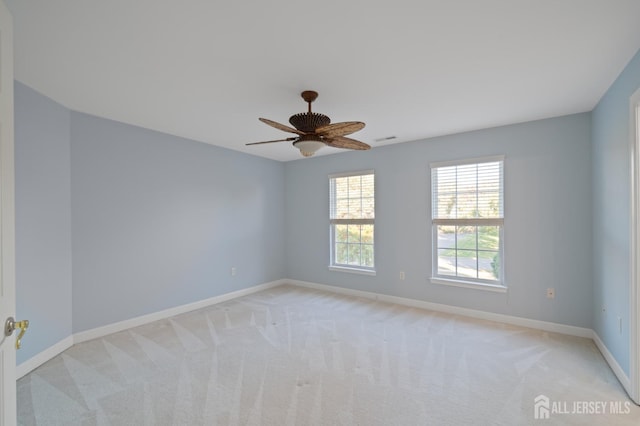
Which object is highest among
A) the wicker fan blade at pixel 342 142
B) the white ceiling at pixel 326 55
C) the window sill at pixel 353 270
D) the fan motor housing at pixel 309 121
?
the white ceiling at pixel 326 55

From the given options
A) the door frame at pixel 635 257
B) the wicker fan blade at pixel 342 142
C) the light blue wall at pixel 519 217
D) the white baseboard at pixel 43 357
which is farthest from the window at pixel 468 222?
the white baseboard at pixel 43 357

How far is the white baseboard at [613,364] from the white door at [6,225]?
365cm

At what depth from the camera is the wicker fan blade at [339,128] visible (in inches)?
93.4

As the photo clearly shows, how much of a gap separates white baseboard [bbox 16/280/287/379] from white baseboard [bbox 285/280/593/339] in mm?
1652

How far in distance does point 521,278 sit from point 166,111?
4.54 metres

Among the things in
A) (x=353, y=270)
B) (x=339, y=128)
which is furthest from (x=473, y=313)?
(x=339, y=128)

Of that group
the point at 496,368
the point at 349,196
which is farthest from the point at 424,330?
the point at 349,196

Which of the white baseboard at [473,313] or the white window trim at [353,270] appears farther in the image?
the white window trim at [353,270]

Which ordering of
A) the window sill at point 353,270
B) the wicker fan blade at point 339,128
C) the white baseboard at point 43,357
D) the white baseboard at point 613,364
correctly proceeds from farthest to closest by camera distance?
the window sill at point 353,270
the white baseboard at point 43,357
the wicker fan blade at point 339,128
the white baseboard at point 613,364

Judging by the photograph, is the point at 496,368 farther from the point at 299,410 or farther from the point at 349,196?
the point at 349,196

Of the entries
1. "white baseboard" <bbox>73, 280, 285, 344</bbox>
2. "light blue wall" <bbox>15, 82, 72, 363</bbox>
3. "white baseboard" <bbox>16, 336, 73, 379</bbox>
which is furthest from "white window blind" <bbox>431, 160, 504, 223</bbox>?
"white baseboard" <bbox>16, 336, 73, 379</bbox>

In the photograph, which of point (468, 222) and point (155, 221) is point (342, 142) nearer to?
point (468, 222)

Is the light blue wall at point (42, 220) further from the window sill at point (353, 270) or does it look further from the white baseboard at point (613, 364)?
the white baseboard at point (613, 364)

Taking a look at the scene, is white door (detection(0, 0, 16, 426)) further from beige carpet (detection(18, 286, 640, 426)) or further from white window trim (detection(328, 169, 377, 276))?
white window trim (detection(328, 169, 377, 276))
